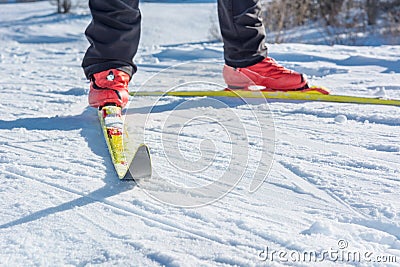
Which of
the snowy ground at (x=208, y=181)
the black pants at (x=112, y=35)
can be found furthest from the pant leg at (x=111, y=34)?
the snowy ground at (x=208, y=181)

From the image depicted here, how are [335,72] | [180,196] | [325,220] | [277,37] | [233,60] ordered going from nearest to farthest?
[325,220], [180,196], [233,60], [335,72], [277,37]

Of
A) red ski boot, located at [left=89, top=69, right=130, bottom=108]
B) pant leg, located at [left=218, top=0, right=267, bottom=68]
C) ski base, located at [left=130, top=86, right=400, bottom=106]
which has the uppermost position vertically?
pant leg, located at [left=218, top=0, right=267, bottom=68]

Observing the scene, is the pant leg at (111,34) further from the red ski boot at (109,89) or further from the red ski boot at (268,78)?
the red ski boot at (268,78)

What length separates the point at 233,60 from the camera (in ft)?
7.75

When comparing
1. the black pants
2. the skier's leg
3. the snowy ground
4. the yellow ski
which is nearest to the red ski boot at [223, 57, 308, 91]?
the skier's leg

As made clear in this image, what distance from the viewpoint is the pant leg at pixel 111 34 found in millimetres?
2058

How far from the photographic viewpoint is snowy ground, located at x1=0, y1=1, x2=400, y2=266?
999 mm

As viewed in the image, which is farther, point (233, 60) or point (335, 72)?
point (335, 72)

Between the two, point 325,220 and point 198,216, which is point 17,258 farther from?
point 325,220

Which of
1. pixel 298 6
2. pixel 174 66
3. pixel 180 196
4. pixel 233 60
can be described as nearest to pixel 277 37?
pixel 298 6

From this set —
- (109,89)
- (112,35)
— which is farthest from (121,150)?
(112,35)

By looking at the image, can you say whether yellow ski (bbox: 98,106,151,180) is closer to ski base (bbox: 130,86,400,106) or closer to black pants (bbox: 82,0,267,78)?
black pants (bbox: 82,0,267,78)

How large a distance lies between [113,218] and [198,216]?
0.55ft

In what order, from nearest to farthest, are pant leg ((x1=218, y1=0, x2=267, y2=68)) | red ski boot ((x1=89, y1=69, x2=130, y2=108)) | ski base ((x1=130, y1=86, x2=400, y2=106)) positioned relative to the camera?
red ski boot ((x1=89, y1=69, x2=130, y2=108)) < ski base ((x1=130, y1=86, x2=400, y2=106)) < pant leg ((x1=218, y1=0, x2=267, y2=68))
